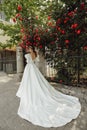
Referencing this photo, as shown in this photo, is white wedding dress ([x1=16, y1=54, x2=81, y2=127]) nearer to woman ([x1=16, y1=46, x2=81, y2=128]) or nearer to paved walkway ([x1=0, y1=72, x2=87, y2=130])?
woman ([x1=16, y1=46, x2=81, y2=128])

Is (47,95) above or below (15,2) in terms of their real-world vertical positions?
below

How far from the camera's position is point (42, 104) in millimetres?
5027

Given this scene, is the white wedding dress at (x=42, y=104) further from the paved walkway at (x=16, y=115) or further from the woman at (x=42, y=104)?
the paved walkway at (x=16, y=115)

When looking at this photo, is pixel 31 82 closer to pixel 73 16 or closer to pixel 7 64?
pixel 73 16

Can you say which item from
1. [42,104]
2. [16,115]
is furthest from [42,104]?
[16,115]

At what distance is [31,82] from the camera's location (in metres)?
5.55

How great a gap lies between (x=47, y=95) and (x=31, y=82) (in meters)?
0.62

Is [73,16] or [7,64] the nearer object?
[73,16]

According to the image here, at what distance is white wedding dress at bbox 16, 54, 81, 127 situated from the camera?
14.1 feet

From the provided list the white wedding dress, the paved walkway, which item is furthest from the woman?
the paved walkway

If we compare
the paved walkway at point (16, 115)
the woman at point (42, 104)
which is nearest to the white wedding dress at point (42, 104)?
the woman at point (42, 104)

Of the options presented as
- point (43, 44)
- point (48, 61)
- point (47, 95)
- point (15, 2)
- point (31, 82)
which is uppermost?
point (15, 2)

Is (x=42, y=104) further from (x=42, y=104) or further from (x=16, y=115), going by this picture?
(x=16, y=115)

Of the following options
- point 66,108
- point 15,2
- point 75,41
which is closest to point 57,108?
point 66,108
